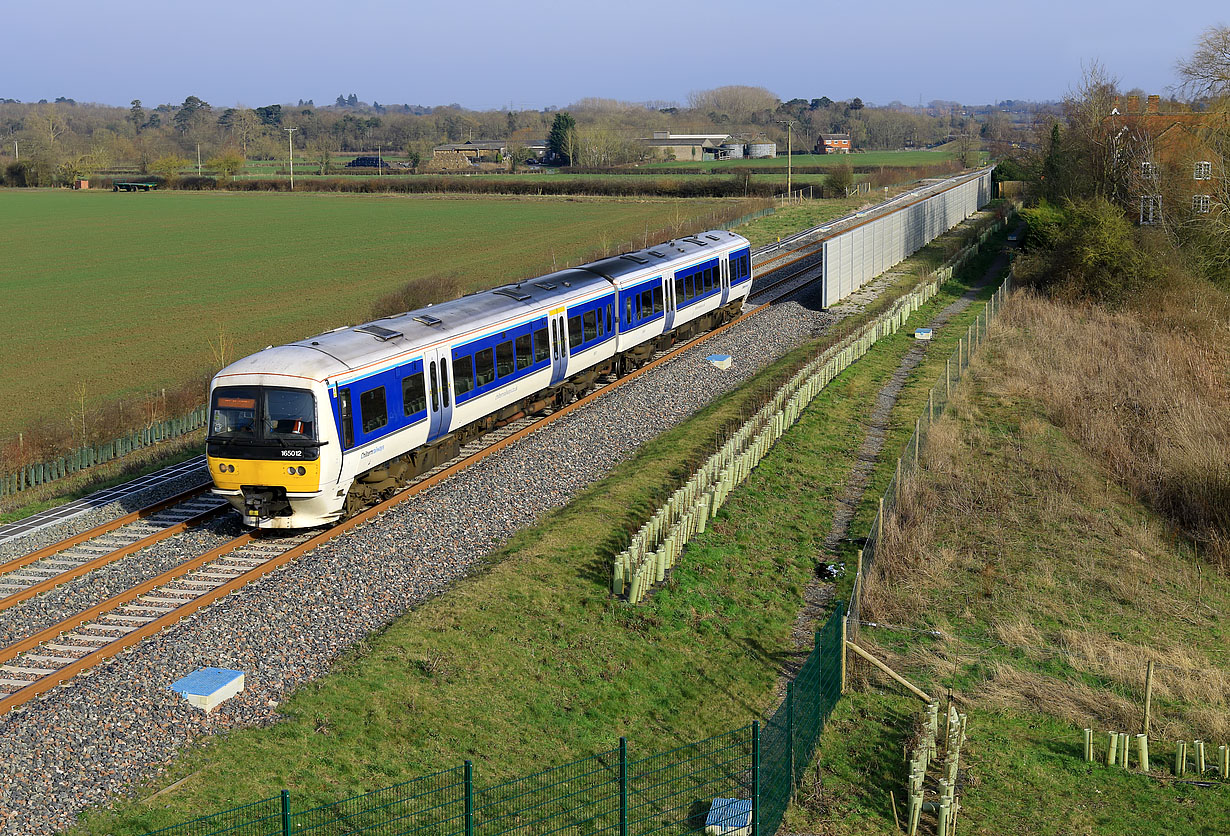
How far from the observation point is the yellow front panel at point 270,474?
728 inches

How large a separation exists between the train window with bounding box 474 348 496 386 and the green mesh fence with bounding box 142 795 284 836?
42.0 feet

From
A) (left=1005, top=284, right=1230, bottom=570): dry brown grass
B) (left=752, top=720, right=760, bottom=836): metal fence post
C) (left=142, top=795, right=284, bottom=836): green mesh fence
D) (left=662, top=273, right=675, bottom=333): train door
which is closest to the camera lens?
(left=142, top=795, right=284, bottom=836): green mesh fence

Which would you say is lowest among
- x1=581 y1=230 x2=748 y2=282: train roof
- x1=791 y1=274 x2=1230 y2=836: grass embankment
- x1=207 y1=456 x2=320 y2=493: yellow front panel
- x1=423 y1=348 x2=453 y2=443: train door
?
x1=791 y1=274 x2=1230 y2=836: grass embankment

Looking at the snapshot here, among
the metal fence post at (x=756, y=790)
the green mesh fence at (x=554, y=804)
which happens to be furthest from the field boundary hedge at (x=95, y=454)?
the metal fence post at (x=756, y=790)

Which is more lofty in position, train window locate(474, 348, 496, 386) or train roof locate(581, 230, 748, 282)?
train roof locate(581, 230, 748, 282)

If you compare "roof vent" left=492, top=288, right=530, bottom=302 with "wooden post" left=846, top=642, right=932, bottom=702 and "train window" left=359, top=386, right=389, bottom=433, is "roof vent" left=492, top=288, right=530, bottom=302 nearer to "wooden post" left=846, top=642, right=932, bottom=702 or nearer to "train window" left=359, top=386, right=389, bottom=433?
"train window" left=359, top=386, right=389, bottom=433

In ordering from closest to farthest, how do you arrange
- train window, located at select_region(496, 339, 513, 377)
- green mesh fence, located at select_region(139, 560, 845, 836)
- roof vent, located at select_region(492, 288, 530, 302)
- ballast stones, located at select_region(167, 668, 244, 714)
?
green mesh fence, located at select_region(139, 560, 845, 836) → ballast stones, located at select_region(167, 668, 244, 714) → train window, located at select_region(496, 339, 513, 377) → roof vent, located at select_region(492, 288, 530, 302)

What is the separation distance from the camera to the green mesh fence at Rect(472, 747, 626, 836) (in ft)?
38.6

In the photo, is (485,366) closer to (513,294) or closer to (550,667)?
(513,294)

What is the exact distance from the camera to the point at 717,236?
3891cm

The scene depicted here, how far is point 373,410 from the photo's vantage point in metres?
19.9

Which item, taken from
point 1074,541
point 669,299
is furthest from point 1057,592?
point 669,299

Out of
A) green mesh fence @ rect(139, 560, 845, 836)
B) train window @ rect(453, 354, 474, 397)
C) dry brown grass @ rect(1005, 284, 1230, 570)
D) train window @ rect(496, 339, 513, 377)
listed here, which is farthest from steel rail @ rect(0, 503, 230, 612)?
dry brown grass @ rect(1005, 284, 1230, 570)

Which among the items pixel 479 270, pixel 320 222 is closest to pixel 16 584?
pixel 479 270
